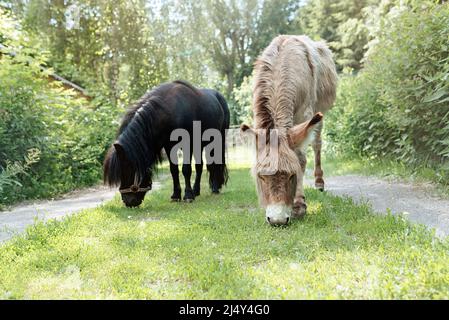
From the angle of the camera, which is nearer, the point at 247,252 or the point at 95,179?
the point at 247,252

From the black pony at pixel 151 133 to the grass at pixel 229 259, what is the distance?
91 centimetres

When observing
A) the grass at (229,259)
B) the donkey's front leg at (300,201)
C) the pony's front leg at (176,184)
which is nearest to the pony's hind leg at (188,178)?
the pony's front leg at (176,184)

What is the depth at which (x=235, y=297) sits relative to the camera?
8.40ft

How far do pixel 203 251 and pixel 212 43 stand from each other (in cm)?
3514

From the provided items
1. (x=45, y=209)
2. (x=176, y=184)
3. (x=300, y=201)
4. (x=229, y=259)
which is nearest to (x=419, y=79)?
(x=300, y=201)

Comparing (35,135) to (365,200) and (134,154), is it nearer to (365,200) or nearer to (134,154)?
(134,154)

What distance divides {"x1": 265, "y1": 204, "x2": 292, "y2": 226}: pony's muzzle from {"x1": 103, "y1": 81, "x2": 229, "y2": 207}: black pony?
2.55 metres

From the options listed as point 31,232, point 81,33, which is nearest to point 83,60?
point 81,33

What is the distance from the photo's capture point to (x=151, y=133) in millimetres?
6176

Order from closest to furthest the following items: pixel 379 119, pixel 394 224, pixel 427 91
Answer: pixel 394 224
pixel 427 91
pixel 379 119

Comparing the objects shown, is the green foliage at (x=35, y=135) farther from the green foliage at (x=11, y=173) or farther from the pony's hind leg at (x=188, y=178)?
the pony's hind leg at (x=188, y=178)

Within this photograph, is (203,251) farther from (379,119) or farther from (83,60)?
(83,60)

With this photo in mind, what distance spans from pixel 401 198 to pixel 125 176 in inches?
162

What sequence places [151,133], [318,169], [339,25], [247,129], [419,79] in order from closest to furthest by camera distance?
[247,129]
[151,133]
[419,79]
[318,169]
[339,25]
